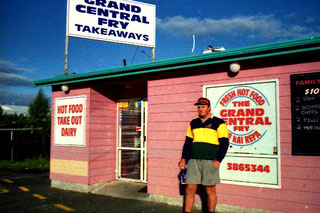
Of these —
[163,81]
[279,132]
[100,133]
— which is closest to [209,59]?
[163,81]

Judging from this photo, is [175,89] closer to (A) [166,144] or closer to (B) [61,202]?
(A) [166,144]

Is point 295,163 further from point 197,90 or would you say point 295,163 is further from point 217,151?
point 197,90

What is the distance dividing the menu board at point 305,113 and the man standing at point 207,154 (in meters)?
1.22

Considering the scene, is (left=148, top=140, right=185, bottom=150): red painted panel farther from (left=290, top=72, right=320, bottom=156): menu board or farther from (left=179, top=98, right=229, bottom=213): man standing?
(left=290, top=72, right=320, bottom=156): menu board

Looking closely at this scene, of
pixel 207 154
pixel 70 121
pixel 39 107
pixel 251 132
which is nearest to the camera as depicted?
pixel 207 154

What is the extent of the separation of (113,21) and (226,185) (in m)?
6.63

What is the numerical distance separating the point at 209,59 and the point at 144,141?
3350 millimetres

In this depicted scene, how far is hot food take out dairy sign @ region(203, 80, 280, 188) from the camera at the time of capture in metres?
5.47

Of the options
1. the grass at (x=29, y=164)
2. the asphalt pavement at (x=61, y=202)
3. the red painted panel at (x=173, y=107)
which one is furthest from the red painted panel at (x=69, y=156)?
the grass at (x=29, y=164)

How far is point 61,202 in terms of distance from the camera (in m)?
7.26

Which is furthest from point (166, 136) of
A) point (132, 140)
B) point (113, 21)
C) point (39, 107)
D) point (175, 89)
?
point (39, 107)

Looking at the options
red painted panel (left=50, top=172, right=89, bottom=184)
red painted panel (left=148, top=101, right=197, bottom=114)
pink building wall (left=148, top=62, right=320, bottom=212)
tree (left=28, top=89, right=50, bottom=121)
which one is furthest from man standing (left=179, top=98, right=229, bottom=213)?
tree (left=28, top=89, right=50, bottom=121)

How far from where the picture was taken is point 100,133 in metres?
8.59

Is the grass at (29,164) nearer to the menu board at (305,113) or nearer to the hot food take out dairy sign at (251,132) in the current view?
the hot food take out dairy sign at (251,132)
